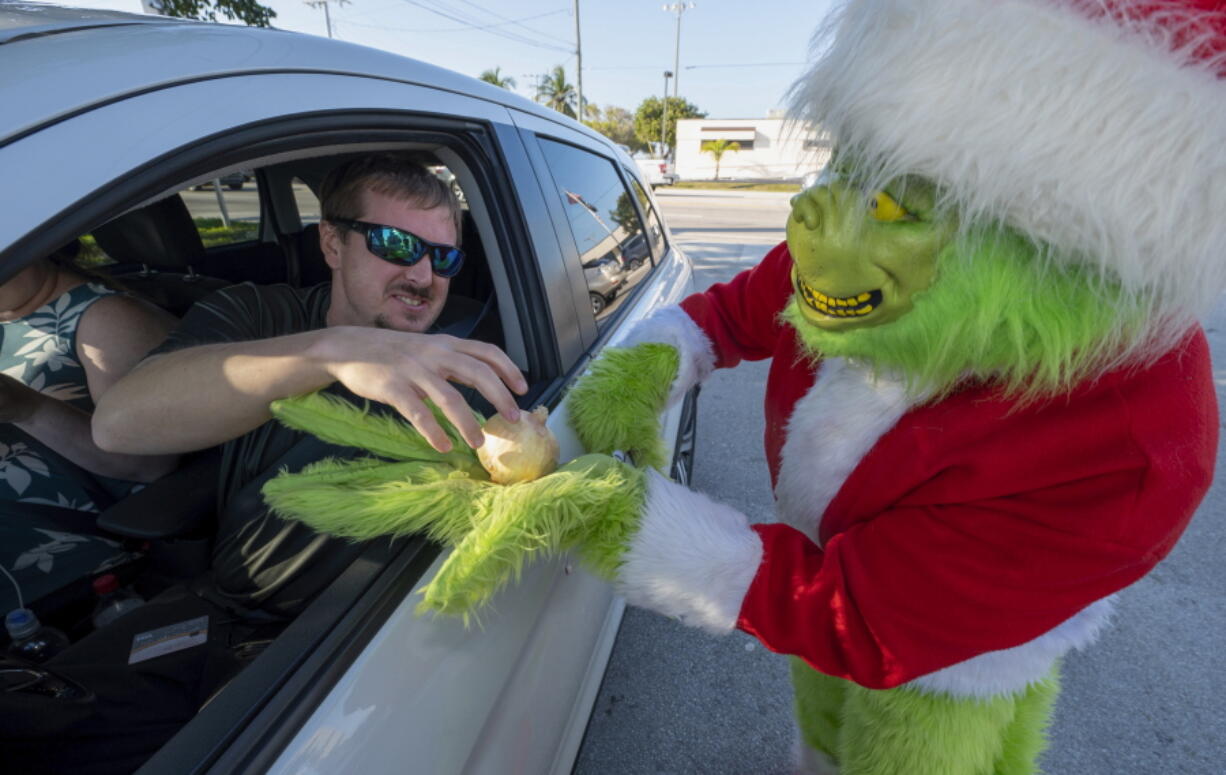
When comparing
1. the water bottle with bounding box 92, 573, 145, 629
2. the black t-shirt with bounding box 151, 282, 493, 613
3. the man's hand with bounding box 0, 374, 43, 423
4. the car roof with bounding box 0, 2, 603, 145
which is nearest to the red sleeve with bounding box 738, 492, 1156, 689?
the black t-shirt with bounding box 151, 282, 493, 613

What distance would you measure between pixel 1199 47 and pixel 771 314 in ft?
3.09

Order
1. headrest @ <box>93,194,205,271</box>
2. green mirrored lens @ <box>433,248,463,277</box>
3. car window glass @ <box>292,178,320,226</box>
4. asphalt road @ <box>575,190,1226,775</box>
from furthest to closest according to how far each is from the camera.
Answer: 1. car window glass @ <box>292,178,320,226</box>
2. headrest @ <box>93,194,205,271</box>
3. asphalt road @ <box>575,190,1226,775</box>
4. green mirrored lens @ <box>433,248,463,277</box>

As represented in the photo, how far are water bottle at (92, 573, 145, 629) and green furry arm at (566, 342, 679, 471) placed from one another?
1142mm

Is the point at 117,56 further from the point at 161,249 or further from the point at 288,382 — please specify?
the point at 161,249

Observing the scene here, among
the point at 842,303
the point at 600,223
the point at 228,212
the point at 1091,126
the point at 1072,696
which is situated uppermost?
the point at 1091,126

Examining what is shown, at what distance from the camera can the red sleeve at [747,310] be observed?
59.8 inches

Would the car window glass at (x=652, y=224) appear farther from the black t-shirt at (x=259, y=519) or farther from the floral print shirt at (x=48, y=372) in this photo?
the floral print shirt at (x=48, y=372)

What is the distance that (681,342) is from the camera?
154 cm

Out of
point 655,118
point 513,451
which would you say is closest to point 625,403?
point 513,451

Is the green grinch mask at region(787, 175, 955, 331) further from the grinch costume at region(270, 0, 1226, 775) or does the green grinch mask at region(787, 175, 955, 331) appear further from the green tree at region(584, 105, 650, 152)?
the green tree at region(584, 105, 650, 152)

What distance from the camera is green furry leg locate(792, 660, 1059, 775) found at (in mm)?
1045

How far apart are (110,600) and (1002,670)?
1.96 meters

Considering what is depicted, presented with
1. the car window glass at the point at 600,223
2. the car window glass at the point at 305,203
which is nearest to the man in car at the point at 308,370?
the car window glass at the point at 600,223

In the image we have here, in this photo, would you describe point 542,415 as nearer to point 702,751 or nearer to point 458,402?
point 458,402
